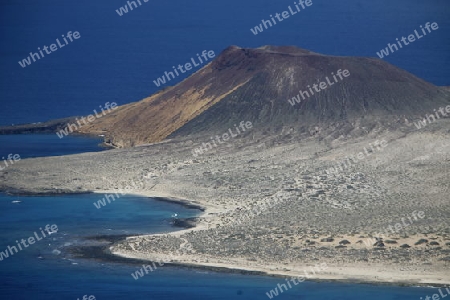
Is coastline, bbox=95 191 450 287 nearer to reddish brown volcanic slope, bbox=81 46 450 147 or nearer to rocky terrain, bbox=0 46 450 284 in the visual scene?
rocky terrain, bbox=0 46 450 284

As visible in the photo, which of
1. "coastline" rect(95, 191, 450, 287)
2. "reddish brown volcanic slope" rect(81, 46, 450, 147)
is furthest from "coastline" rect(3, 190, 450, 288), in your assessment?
"reddish brown volcanic slope" rect(81, 46, 450, 147)

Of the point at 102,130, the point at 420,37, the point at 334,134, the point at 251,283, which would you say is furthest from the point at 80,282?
the point at 420,37

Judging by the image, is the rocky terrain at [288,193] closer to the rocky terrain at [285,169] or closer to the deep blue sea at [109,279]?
the rocky terrain at [285,169]

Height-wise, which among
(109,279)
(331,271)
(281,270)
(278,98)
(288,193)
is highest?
(109,279)

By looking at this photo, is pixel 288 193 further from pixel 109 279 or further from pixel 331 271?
pixel 109 279

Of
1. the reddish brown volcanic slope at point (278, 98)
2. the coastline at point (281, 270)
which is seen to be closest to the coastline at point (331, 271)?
the coastline at point (281, 270)

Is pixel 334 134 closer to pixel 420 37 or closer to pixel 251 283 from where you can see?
pixel 251 283

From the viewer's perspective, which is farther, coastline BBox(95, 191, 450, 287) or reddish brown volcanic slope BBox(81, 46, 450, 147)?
reddish brown volcanic slope BBox(81, 46, 450, 147)

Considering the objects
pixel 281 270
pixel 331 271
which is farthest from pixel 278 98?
pixel 331 271

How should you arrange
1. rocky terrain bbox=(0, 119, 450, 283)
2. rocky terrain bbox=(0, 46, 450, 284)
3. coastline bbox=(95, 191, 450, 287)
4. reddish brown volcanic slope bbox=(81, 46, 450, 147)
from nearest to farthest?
coastline bbox=(95, 191, 450, 287) → rocky terrain bbox=(0, 119, 450, 283) → rocky terrain bbox=(0, 46, 450, 284) → reddish brown volcanic slope bbox=(81, 46, 450, 147)
